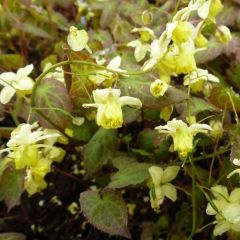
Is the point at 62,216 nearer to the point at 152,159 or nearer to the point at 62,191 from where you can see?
the point at 62,191

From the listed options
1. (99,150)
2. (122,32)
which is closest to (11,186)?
(99,150)

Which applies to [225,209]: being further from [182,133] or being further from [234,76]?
[234,76]

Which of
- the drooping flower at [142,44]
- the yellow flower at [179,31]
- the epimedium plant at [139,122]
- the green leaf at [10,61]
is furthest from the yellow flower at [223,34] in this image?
the green leaf at [10,61]

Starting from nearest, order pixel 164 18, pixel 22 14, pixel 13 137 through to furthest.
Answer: pixel 13 137
pixel 164 18
pixel 22 14

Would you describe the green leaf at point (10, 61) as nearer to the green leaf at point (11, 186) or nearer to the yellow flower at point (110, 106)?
the green leaf at point (11, 186)

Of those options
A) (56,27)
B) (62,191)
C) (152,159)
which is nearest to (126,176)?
(152,159)

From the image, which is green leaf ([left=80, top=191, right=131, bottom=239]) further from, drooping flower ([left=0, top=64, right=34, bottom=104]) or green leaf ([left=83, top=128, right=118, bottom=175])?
drooping flower ([left=0, top=64, right=34, bottom=104])

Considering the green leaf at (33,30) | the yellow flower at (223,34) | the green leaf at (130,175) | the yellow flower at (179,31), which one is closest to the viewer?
the yellow flower at (179,31)

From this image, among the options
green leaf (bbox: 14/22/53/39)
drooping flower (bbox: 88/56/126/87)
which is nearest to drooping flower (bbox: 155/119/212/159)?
drooping flower (bbox: 88/56/126/87)
